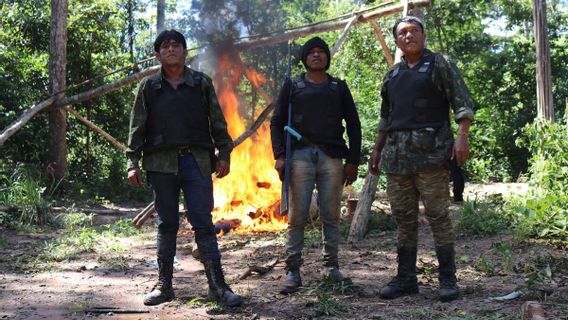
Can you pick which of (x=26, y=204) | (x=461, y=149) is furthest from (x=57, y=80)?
(x=461, y=149)

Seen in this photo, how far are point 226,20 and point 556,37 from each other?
15.1m

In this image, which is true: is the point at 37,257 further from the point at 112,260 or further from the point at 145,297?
the point at 145,297

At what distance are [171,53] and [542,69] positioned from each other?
9118mm

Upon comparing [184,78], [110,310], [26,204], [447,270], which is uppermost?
[184,78]

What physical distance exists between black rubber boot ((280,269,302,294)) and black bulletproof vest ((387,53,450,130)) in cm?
147

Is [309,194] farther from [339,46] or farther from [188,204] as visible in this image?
[339,46]

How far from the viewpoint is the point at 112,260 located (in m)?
5.95

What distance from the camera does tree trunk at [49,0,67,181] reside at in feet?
38.4

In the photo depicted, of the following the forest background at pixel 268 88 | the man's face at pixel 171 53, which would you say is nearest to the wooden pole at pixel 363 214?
the forest background at pixel 268 88

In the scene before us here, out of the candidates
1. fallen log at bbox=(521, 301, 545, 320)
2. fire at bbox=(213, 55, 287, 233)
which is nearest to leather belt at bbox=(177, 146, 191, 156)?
fallen log at bbox=(521, 301, 545, 320)

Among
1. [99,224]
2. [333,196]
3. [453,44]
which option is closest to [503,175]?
[453,44]

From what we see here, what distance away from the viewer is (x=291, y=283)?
14.3ft

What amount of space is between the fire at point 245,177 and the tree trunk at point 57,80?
4.59 meters

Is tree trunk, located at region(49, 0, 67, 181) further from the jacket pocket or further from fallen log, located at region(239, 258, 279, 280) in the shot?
the jacket pocket
